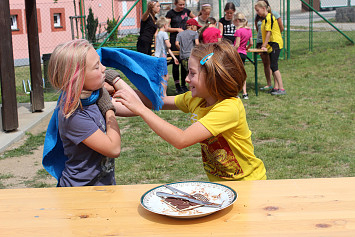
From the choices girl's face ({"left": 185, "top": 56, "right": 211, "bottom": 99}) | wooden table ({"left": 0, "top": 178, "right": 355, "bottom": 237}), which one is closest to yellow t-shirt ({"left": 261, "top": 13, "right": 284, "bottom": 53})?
girl's face ({"left": 185, "top": 56, "right": 211, "bottom": 99})

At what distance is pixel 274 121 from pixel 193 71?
4.66 metres

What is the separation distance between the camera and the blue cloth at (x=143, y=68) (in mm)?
2664

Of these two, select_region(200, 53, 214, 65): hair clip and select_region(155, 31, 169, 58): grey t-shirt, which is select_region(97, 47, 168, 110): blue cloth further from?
select_region(155, 31, 169, 58): grey t-shirt

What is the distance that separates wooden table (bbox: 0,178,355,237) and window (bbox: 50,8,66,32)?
48.5ft

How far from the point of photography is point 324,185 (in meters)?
1.94

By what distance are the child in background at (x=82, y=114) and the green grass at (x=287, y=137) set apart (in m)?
2.12

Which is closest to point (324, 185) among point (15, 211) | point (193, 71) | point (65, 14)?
point (193, 71)

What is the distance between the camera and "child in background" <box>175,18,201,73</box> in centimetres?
905

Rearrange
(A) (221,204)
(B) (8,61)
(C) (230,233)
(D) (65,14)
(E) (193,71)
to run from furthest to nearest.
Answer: (D) (65,14) < (B) (8,61) < (E) (193,71) < (A) (221,204) < (C) (230,233)

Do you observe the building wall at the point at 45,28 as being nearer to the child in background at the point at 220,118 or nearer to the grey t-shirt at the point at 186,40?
the grey t-shirt at the point at 186,40

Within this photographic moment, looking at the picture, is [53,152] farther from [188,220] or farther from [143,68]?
[188,220]

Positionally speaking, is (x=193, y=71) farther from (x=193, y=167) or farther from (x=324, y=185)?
(x=193, y=167)

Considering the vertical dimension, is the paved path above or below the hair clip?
below

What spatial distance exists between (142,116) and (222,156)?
19.9 inches
